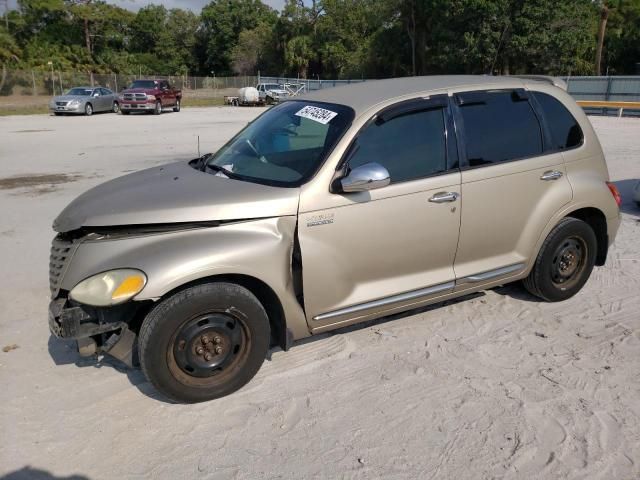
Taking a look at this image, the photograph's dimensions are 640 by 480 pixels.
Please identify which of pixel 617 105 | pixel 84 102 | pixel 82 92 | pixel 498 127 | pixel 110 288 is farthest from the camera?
pixel 82 92

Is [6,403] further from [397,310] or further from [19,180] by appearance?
[19,180]

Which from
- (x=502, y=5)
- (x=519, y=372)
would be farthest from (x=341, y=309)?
(x=502, y=5)

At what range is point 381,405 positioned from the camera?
11.3 ft

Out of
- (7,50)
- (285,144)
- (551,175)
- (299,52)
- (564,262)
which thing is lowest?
(564,262)

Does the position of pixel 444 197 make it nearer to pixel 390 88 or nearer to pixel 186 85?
pixel 390 88

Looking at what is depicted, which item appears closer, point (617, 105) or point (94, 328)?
point (94, 328)

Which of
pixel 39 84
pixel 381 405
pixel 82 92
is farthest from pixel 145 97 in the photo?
pixel 381 405

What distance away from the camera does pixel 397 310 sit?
4043 millimetres

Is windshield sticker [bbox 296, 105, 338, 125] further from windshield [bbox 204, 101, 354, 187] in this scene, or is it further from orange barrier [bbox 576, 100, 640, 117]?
orange barrier [bbox 576, 100, 640, 117]

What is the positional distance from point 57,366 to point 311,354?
5.75 feet

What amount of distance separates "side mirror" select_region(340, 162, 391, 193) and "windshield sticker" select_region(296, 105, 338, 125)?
588 millimetres

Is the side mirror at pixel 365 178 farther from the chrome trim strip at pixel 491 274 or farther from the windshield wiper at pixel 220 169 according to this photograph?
the chrome trim strip at pixel 491 274

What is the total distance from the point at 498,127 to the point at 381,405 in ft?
7.55

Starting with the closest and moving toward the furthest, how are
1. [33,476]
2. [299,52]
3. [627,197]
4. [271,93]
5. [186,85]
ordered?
[33,476] < [627,197] < [271,93] < [186,85] < [299,52]
